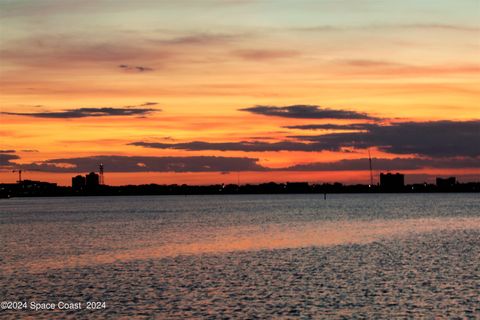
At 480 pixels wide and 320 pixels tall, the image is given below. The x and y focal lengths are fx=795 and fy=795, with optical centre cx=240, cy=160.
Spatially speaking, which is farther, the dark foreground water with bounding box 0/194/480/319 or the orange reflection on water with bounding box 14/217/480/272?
the orange reflection on water with bounding box 14/217/480/272

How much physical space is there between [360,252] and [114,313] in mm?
48187

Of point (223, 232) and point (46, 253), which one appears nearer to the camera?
point (46, 253)

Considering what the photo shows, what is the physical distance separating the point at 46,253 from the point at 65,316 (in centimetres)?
4624

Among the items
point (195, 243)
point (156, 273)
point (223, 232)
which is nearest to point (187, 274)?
point (156, 273)

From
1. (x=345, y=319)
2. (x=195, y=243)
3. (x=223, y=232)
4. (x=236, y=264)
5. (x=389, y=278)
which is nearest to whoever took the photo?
(x=345, y=319)

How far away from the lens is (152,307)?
52.7 metres

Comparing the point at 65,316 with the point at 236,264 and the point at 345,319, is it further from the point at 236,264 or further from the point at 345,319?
the point at 236,264

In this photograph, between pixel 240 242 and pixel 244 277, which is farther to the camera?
pixel 240 242

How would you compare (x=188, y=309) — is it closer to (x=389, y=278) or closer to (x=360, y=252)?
(x=389, y=278)

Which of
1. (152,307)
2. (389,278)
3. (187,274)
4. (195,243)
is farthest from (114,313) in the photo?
(195,243)

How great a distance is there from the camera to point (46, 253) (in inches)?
3730

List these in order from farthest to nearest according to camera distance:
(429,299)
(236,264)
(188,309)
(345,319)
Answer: (236,264) → (429,299) → (188,309) → (345,319)

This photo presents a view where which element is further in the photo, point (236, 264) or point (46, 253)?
point (46, 253)

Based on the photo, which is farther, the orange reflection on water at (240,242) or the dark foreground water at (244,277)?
the orange reflection on water at (240,242)
